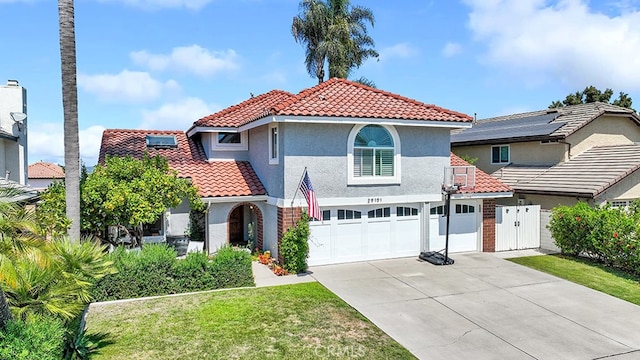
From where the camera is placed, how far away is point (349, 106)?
15.9 m

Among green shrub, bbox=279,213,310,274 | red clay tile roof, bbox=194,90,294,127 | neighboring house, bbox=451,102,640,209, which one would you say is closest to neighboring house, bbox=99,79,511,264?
red clay tile roof, bbox=194,90,294,127

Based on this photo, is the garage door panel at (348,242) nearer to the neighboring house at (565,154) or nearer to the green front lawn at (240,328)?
the green front lawn at (240,328)

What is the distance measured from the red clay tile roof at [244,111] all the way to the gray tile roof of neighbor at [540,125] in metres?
13.3

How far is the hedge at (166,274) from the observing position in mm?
12031

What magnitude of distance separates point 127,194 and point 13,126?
47.6 feet

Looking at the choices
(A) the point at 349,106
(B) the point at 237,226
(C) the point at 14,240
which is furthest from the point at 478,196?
(C) the point at 14,240

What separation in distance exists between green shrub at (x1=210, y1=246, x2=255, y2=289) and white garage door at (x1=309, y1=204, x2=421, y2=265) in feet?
10.2

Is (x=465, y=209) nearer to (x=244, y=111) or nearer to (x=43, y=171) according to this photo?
(x=244, y=111)

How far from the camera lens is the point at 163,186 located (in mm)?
14320

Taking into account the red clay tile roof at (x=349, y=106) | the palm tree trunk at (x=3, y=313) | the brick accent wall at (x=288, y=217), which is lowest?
the palm tree trunk at (x=3, y=313)

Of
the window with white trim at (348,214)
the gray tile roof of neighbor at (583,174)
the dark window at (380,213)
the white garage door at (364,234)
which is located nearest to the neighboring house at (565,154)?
the gray tile roof of neighbor at (583,174)

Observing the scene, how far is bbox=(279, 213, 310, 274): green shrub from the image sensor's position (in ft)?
48.1

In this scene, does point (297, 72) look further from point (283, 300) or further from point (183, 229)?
point (283, 300)

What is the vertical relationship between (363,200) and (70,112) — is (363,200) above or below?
below
